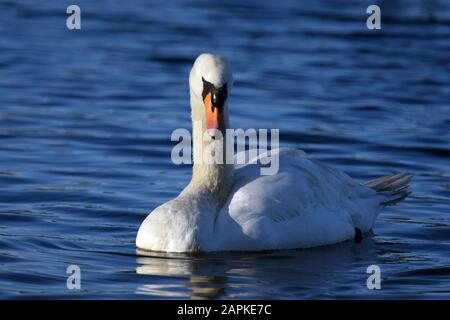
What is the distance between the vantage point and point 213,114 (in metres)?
10.2

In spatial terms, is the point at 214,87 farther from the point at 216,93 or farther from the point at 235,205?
the point at 235,205

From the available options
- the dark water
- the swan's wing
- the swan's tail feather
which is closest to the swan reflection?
the dark water

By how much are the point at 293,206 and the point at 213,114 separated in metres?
1.13

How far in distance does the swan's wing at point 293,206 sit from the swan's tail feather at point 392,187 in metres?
0.52

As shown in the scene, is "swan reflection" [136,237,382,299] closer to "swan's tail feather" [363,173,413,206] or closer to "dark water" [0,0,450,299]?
"dark water" [0,0,450,299]

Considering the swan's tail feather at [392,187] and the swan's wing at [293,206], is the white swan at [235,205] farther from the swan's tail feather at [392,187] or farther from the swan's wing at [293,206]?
the swan's tail feather at [392,187]

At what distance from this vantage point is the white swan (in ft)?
33.9

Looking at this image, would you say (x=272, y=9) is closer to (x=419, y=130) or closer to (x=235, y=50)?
(x=235, y=50)

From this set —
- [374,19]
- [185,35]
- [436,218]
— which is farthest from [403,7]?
[436,218]

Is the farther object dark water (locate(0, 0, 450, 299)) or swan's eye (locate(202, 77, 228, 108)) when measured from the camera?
swan's eye (locate(202, 77, 228, 108))

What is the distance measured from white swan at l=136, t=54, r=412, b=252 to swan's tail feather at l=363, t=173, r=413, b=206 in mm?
822

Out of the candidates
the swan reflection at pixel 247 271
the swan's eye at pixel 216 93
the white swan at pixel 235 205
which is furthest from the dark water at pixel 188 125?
the swan's eye at pixel 216 93

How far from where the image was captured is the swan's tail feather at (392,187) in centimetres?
1215

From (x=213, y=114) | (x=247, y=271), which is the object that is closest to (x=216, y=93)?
(x=213, y=114)
